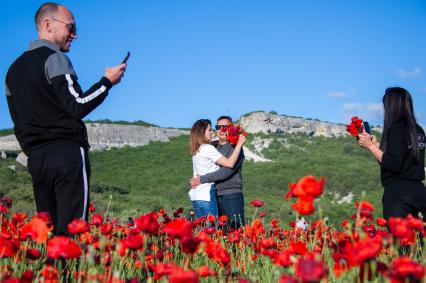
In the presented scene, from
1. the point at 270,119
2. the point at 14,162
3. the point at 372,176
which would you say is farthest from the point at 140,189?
the point at 270,119

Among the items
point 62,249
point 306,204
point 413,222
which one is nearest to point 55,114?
point 62,249

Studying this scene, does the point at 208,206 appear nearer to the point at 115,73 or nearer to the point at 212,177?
the point at 212,177

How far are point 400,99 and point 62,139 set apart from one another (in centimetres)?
237

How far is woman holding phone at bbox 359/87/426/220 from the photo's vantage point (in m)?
3.72

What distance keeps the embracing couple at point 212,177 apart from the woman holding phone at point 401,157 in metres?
1.67

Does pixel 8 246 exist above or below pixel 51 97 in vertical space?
below

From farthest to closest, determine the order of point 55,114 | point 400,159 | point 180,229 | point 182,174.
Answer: point 182,174 < point 400,159 < point 55,114 < point 180,229

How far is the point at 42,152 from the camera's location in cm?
296

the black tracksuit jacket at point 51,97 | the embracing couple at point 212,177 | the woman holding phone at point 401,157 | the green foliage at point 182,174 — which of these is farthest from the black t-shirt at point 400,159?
the green foliage at point 182,174

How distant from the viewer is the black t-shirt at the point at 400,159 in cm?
370

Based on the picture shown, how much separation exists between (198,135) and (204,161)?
10.5 inches

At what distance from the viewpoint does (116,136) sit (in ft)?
223

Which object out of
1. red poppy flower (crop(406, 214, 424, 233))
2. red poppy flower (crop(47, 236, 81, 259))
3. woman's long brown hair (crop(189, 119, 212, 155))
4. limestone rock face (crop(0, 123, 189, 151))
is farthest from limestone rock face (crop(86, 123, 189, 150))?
red poppy flower (crop(47, 236, 81, 259))

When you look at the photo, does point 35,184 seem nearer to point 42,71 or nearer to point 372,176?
point 42,71
